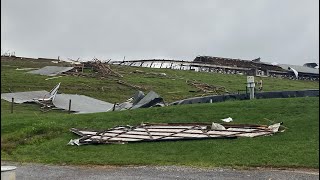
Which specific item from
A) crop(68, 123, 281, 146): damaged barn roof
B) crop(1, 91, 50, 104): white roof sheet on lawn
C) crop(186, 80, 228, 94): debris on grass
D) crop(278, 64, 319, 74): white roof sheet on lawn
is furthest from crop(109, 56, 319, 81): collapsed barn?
crop(68, 123, 281, 146): damaged barn roof

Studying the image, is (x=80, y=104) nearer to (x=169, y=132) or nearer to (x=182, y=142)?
(x=169, y=132)

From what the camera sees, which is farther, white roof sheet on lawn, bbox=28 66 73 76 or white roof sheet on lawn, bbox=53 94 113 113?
white roof sheet on lawn, bbox=28 66 73 76

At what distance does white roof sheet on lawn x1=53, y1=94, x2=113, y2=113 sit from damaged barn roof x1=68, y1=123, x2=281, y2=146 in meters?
7.55

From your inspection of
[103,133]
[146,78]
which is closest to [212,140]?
[103,133]

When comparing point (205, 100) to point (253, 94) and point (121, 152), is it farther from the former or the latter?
point (121, 152)

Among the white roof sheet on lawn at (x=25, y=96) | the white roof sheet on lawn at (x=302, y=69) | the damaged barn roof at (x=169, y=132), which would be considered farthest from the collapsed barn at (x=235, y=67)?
the damaged barn roof at (x=169, y=132)

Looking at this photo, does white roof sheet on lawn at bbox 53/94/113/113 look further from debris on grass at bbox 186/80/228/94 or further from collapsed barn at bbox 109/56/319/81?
collapsed barn at bbox 109/56/319/81

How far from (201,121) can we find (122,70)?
25.8 metres

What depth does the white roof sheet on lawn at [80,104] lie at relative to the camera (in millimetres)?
24105

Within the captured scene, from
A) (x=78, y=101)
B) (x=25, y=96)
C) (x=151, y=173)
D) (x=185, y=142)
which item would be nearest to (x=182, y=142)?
(x=185, y=142)

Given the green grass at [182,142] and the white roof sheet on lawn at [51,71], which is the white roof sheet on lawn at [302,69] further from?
the green grass at [182,142]

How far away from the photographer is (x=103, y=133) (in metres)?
15.7

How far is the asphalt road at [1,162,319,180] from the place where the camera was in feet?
32.5

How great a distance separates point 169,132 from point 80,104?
10561 mm
